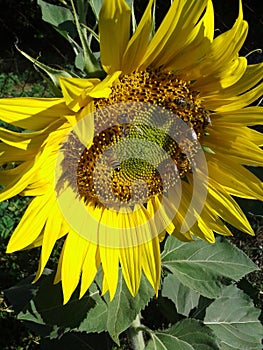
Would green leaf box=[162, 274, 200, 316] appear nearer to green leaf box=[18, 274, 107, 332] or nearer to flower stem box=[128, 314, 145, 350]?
flower stem box=[128, 314, 145, 350]

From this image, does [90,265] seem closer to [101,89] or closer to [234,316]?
[101,89]

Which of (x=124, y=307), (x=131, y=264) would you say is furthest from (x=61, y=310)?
(x=131, y=264)

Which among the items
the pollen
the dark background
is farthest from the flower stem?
the dark background

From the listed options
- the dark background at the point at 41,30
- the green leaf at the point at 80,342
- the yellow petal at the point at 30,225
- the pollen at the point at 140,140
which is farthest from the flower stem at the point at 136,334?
the dark background at the point at 41,30

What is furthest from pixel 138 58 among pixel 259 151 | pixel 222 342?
pixel 222 342

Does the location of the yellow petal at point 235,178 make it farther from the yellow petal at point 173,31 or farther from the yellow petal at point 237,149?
the yellow petal at point 173,31

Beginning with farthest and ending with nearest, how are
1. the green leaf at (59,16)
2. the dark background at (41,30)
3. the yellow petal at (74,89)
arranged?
the dark background at (41,30) < the green leaf at (59,16) < the yellow petal at (74,89)
